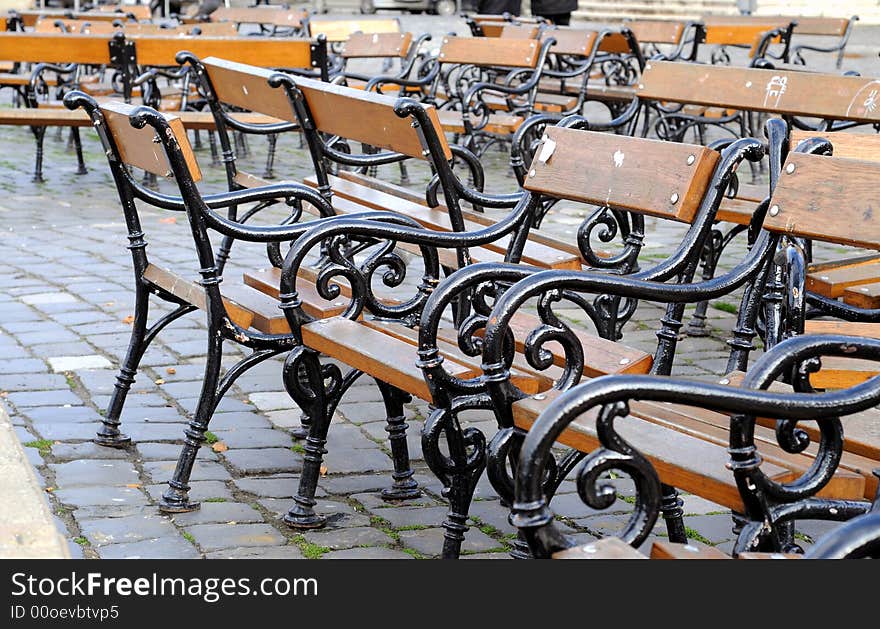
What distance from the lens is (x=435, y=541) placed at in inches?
136

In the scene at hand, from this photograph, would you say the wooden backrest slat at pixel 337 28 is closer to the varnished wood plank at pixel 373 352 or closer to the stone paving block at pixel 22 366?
the stone paving block at pixel 22 366

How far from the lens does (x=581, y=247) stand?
4.11 m

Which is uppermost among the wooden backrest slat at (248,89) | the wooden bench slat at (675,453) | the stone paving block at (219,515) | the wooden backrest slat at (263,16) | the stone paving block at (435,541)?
the wooden backrest slat at (248,89)

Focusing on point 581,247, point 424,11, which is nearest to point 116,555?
point 581,247

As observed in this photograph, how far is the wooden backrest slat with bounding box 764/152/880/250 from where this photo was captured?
2.98m

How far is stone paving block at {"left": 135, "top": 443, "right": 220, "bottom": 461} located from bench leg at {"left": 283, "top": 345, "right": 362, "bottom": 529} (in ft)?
1.71

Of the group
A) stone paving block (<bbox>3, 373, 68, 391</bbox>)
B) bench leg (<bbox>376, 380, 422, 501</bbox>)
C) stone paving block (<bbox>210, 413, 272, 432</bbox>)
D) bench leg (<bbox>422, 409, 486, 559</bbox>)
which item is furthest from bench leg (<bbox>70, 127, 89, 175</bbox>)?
bench leg (<bbox>422, 409, 486, 559</bbox>)

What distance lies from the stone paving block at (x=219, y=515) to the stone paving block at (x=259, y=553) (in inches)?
7.5

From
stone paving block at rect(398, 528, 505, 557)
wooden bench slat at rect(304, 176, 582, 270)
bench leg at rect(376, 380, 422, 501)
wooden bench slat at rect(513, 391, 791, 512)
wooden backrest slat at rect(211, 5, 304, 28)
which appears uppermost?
wooden backrest slat at rect(211, 5, 304, 28)

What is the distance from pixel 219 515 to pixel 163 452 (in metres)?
0.55

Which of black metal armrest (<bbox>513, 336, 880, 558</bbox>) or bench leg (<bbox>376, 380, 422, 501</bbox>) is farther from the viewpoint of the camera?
bench leg (<bbox>376, 380, 422, 501</bbox>)

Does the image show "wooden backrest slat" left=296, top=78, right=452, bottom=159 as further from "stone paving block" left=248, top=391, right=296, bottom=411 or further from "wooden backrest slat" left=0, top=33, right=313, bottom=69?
"wooden backrest slat" left=0, top=33, right=313, bottom=69

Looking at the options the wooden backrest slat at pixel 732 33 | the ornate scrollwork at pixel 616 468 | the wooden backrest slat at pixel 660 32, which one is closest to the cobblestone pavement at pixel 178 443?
the ornate scrollwork at pixel 616 468

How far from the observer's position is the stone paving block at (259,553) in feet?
10.8
